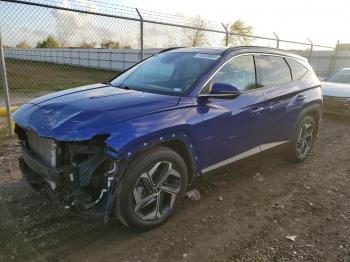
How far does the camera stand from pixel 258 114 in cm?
411

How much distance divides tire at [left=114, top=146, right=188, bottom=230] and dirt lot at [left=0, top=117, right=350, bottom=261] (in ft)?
0.67

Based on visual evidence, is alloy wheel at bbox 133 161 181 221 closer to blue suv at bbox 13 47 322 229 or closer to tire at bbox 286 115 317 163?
blue suv at bbox 13 47 322 229

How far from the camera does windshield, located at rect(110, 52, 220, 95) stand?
3.63 m

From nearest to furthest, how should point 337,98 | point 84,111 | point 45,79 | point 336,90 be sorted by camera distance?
1. point 84,111
2. point 337,98
3. point 336,90
4. point 45,79

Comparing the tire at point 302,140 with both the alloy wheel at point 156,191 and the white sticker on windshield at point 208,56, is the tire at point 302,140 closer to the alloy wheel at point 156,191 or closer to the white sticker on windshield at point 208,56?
the white sticker on windshield at point 208,56

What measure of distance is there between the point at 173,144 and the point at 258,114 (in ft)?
4.64

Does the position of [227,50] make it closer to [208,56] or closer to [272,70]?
[208,56]

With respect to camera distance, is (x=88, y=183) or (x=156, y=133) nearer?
A: (x=88, y=183)

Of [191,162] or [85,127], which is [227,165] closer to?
[191,162]

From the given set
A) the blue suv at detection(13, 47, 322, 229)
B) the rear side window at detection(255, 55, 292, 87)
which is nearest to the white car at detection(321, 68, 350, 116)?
the rear side window at detection(255, 55, 292, 87)

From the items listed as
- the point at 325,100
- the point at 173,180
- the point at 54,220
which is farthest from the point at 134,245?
the point at 325,100

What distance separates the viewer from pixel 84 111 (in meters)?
2.95

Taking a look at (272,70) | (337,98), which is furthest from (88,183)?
(337,98)

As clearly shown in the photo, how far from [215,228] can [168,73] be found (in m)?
1.95
